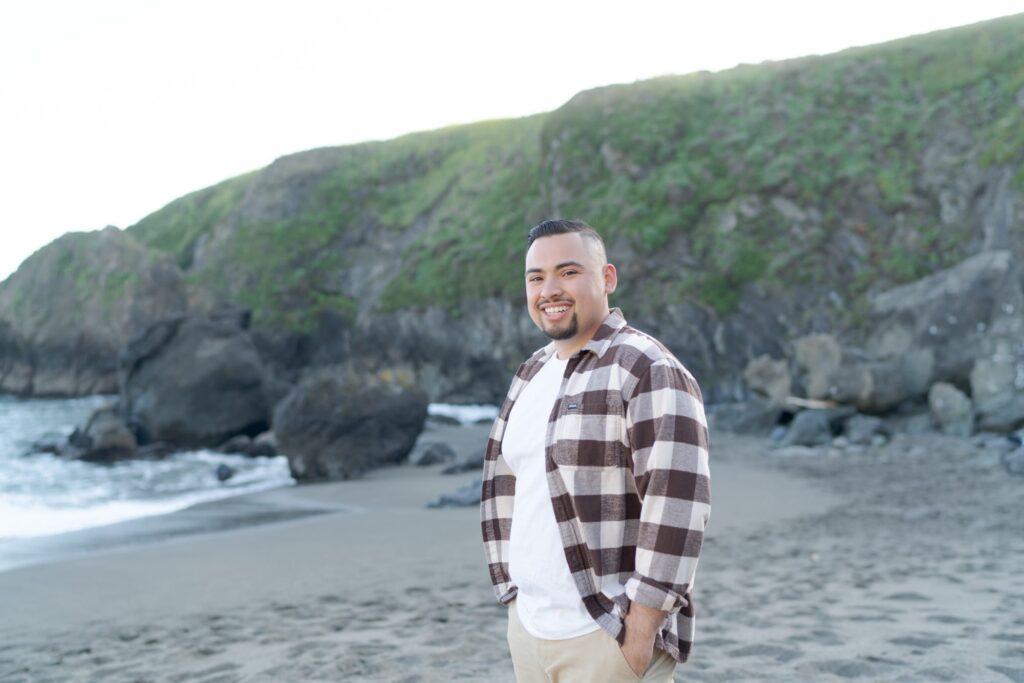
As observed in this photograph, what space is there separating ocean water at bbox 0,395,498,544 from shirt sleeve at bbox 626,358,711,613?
34.7ft

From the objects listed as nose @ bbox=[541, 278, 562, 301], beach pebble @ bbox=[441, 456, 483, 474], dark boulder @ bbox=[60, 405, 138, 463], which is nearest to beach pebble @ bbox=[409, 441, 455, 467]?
beach pebble @ bbox=[441, 456, 483, 474]

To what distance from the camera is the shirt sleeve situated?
205 centimetres

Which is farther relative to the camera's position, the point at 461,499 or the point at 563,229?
the point at 461,499

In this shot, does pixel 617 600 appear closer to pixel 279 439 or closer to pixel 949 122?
pixel 279 439

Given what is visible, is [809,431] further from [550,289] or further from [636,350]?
[636,350]

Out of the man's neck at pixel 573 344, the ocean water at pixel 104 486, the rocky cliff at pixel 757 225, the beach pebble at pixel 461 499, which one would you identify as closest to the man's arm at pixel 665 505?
the man's neck at pixel 573 344

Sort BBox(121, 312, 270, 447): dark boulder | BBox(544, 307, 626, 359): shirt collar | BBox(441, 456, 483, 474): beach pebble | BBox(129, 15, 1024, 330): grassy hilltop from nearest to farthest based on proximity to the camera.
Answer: BBox(544, 307, 626, 359): shirt collar → BBox(441, 456, 483, 474): beach pebble → BBox(121, 312, 270, 447): dark boulder → BBox(129, 15, 1024, 330): grassy hilltop

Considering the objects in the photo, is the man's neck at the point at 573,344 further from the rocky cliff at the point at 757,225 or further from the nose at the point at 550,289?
the rocky cliff at the point at 757,225

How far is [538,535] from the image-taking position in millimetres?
2311

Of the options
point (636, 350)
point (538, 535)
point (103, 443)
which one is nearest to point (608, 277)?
point (636, 350)

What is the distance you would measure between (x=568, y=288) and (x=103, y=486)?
15845mm

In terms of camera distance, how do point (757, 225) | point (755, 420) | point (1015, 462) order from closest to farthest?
1. point (1015, 462)
2. point (755, 420)
3. point (757, 225)

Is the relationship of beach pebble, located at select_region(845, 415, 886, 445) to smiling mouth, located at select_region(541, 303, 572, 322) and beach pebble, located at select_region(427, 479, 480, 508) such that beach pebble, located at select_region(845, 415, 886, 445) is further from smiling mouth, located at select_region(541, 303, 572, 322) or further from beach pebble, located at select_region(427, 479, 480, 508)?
smiling mouth, located at select_region(541, 303, 572, 322)

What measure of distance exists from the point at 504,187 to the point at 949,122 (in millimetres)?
23883
